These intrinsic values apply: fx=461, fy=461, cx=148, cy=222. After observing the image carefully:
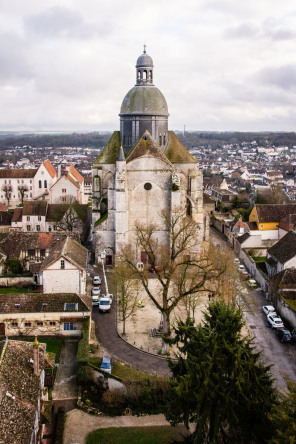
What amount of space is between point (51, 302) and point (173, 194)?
19.2 meters

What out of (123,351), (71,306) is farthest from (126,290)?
(123,351)

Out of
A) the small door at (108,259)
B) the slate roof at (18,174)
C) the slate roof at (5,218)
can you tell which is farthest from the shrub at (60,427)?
the slate roof at (18,174)

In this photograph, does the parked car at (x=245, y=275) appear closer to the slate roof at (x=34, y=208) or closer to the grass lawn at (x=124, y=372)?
the grass lawn at (x=124, y=372)

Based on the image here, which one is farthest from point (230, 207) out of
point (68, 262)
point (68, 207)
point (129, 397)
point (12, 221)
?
point (129, 397)

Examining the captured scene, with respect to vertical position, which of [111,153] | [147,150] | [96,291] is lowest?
[96,291]

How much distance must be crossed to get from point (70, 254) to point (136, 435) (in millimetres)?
18705

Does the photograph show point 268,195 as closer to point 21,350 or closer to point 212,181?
point 212,181

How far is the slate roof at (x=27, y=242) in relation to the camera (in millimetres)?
47875

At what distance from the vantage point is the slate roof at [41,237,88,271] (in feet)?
128

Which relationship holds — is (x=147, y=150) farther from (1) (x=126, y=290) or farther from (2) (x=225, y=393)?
(2) (x=225, y=393)

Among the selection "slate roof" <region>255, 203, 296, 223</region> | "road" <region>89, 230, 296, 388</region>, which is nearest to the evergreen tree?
"road" <region>89, 230, 296, 388</region>

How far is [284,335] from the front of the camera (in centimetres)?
3491

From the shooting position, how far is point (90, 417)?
87.5 ft

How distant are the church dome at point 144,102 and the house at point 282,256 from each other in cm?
1996
